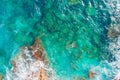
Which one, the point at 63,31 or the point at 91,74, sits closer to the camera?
the point at 91,74

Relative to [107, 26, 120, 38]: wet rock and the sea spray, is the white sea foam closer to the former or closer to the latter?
the sea spray

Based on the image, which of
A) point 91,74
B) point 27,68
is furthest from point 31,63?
point 91,74

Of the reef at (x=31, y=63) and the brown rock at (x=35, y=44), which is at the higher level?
the brown rock at (x=35, y=44)

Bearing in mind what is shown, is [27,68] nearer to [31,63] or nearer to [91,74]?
[31,63]

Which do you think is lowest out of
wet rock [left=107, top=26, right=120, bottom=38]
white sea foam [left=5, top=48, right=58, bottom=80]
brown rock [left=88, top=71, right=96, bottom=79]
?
brown rock [left=88, top=71, right=96, bottom=79]

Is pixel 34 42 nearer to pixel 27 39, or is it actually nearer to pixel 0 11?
pixel 27 39

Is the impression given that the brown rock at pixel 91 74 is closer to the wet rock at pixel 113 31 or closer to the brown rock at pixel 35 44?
the wet rock at pixel 113 31

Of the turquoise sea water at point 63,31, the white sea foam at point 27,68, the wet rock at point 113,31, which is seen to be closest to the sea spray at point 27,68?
the white sea foam at point 27,68

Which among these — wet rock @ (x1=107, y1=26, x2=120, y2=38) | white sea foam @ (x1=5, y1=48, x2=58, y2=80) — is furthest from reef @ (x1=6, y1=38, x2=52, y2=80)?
wet rock @ (x1=107, y1=26, x2=120, y2=38)

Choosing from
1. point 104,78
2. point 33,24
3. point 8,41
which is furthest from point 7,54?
point 104,78

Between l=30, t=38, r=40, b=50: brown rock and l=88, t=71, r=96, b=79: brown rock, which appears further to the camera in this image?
l=30, t=38, r=40, b=50: brown rock
